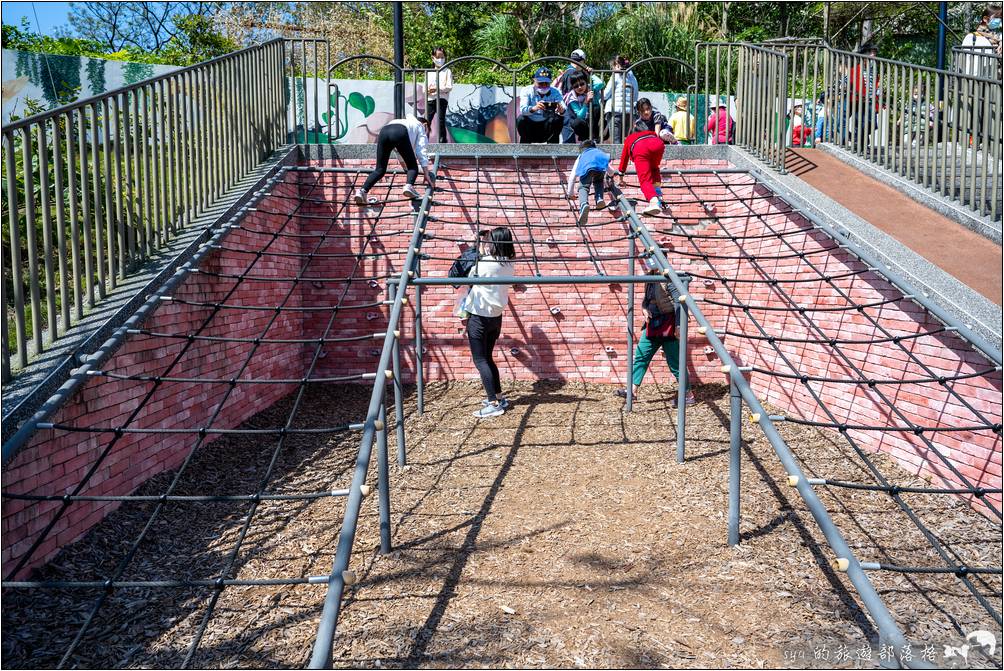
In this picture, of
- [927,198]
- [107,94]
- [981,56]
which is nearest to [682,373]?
[927,198]

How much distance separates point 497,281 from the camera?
498 cm

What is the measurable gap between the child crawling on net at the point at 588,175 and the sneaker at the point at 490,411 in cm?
180

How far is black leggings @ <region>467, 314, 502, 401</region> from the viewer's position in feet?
21.5

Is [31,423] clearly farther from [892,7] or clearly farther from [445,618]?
[892,7]

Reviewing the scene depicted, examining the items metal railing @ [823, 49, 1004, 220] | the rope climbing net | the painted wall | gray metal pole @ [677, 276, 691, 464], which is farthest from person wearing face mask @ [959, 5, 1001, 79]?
the painted wall

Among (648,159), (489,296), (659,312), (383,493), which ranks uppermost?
(648,159)

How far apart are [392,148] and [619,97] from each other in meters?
3.87

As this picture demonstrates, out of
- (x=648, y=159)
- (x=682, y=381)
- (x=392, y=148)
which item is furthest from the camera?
(x=648, y=159)

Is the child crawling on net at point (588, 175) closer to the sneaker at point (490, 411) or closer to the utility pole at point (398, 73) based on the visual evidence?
the sneaker at point (490, 411)

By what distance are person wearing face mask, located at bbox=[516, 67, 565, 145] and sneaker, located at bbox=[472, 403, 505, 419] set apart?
3.28 meters

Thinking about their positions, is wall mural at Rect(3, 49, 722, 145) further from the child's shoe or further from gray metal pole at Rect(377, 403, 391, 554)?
gray metal pole at Rect(377, 403, 391, 554)

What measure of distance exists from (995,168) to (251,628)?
6.15m

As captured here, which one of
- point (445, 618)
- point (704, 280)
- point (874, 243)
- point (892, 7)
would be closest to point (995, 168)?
point (874, 243)

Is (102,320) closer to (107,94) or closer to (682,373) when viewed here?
(107,94)
